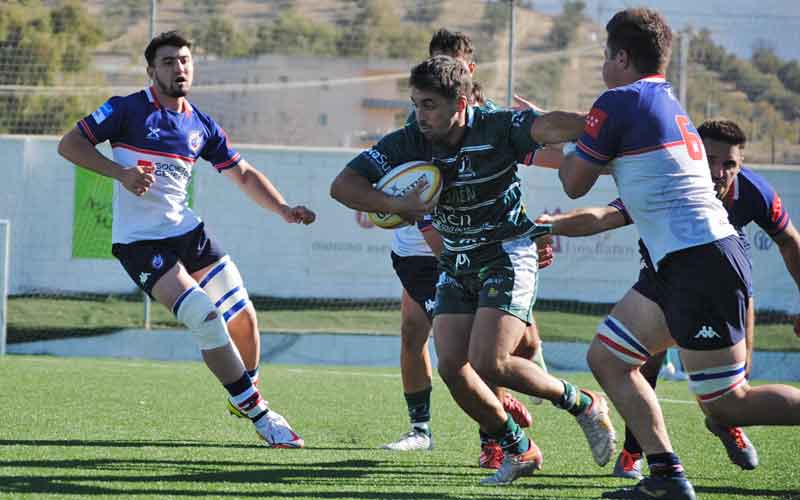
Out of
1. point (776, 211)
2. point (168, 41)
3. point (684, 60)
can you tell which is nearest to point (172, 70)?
point (168, 41)

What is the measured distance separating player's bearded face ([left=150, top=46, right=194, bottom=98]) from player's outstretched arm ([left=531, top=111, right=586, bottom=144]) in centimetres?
251

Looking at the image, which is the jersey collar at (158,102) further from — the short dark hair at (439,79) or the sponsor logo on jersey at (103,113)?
the short dark hair at (439,79)

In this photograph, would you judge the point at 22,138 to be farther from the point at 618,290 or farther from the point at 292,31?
the point at 292,31

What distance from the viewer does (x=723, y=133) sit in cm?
568

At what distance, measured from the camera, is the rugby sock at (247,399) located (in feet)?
20.8

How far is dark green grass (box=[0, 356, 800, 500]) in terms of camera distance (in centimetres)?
500

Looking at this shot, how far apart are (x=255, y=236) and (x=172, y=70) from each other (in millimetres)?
8680

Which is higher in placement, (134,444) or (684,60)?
(684,60)

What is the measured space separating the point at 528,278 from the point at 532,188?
9.37m

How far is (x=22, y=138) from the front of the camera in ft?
50.4

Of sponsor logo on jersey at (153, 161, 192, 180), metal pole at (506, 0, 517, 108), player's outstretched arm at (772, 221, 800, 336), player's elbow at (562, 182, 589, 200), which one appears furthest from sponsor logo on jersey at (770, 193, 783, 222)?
metal pole at (506, 0, 517, 108)

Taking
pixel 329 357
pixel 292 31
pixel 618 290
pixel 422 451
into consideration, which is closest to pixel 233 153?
pixel 422 451

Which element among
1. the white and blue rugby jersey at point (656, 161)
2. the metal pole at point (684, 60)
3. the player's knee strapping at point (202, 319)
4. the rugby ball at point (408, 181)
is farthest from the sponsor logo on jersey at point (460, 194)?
the metal pole at point (684, 60)

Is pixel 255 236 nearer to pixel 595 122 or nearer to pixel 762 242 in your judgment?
pixel 762 242
